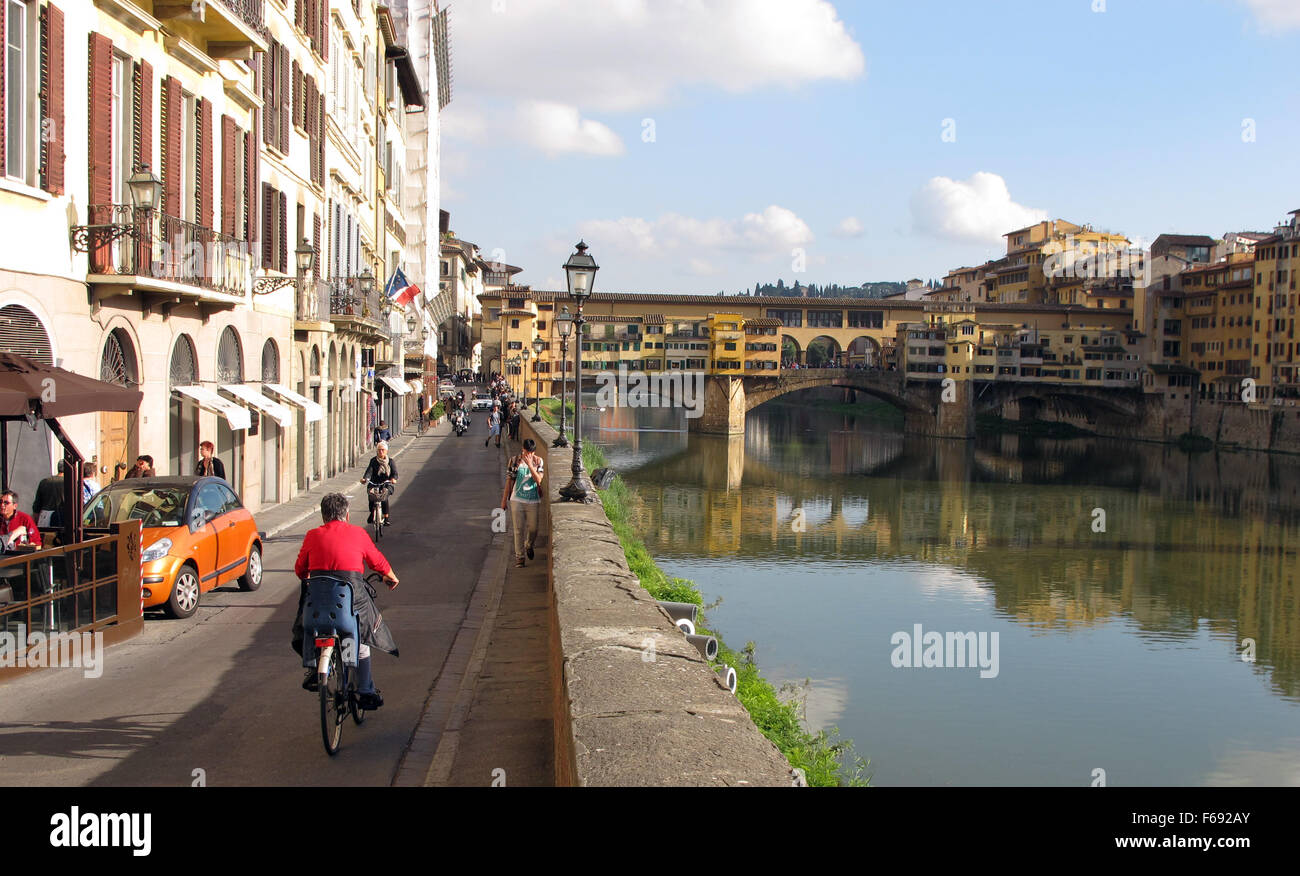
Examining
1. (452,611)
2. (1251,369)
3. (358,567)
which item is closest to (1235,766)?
(452,611)

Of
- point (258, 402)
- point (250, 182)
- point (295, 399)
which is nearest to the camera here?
point (258, 402)

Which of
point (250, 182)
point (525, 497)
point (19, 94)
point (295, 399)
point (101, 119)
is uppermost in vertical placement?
point (250, 182)

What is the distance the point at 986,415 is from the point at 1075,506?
192 ft

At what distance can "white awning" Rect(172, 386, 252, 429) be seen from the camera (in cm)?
1839

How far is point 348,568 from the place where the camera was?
749cm

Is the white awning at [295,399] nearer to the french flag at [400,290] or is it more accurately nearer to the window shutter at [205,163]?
the window shutter at [205,163]

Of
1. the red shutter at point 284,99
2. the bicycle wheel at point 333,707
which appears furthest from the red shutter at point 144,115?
the bicycle wheel at point 333,707

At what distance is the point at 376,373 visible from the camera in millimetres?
46250

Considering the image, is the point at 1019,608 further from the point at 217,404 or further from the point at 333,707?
the point at 333,707

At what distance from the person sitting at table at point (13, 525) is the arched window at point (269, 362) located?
42.8 feet

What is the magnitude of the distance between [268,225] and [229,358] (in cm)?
374


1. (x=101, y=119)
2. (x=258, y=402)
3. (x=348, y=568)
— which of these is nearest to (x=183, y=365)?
(x=258, y=402)
